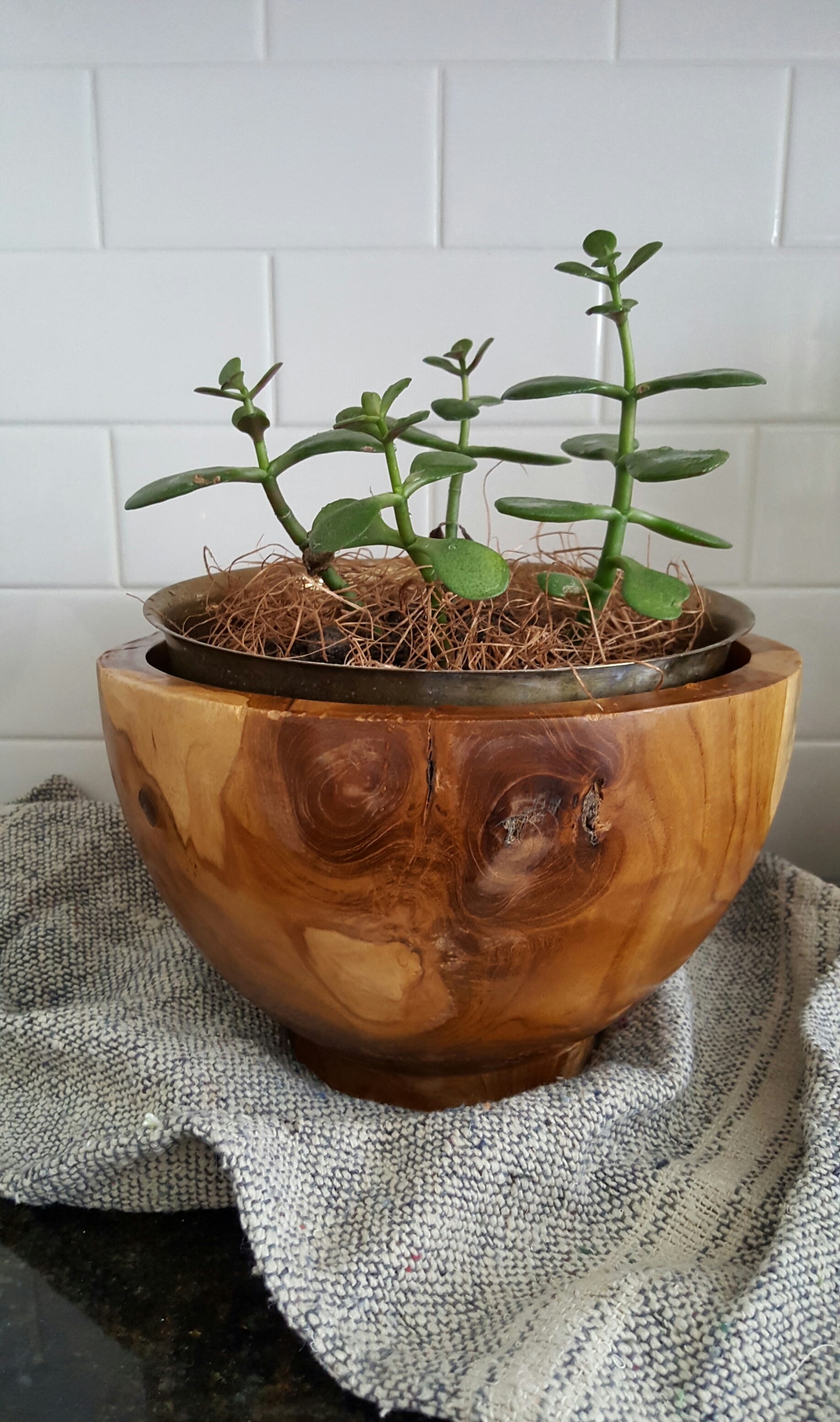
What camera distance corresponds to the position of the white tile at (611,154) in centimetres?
64

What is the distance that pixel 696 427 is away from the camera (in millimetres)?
700

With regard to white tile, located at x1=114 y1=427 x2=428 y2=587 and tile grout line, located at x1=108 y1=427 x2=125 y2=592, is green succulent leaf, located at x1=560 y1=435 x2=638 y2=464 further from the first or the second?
tile grout line, located at x1=108 y1=427 x2=125 y2=592

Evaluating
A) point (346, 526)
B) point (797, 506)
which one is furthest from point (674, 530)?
point (797, 506)

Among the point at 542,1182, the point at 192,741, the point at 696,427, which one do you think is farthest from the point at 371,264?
the point at 542,1182

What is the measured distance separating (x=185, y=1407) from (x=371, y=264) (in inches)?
25.7

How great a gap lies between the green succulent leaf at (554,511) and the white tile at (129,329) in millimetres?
378

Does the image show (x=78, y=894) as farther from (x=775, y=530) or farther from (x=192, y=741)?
(x=775, y=530)

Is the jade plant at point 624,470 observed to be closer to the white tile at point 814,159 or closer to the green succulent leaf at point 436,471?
the green succulent leaf at point 436,471

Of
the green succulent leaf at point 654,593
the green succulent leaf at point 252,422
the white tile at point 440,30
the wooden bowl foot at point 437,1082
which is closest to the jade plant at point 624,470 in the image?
the green succulent leaf at point 654,593

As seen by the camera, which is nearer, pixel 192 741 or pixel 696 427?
pixel 192 741

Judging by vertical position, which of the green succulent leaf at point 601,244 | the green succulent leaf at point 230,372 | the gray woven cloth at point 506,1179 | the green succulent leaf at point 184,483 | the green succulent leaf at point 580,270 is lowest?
the gray woven cloth at point 506,1179

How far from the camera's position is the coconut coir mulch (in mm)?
404

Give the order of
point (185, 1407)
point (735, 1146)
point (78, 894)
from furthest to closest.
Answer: point (78, 894), point (735, 1146), point (185, 1407)

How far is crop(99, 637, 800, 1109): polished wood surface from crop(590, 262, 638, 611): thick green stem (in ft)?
0.21
